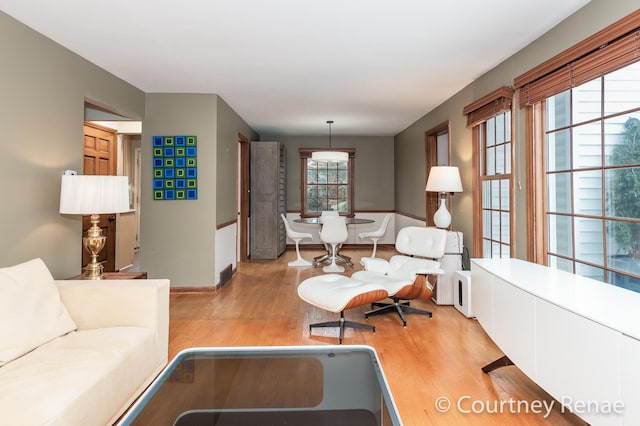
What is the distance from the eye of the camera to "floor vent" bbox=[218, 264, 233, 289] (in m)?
4.61

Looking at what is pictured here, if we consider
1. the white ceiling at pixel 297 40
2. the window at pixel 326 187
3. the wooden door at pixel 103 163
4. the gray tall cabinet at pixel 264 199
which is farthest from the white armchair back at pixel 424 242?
the window at pixel 326 187

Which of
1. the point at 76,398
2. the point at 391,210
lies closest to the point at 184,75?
the point at 76,398

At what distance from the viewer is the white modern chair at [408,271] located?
3.12 m

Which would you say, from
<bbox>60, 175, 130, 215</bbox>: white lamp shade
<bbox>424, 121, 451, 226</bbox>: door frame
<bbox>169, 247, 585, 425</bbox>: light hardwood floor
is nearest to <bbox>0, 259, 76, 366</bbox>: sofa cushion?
<bbox>60, 175, 130, 215</bbox>: white lamp shade

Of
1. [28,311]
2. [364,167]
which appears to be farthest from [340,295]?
[364,167]

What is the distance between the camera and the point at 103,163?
16.6 ft

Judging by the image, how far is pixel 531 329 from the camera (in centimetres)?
173

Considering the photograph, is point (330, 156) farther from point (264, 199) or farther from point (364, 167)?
point (364, 167)

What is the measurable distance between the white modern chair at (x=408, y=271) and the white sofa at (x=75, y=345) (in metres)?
1.87

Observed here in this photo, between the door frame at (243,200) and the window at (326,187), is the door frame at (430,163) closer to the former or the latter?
the window at (326,187)

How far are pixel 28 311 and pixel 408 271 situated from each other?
284 centimetres

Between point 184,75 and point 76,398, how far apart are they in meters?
3.24

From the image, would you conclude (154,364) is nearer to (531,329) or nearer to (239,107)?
(531,329)

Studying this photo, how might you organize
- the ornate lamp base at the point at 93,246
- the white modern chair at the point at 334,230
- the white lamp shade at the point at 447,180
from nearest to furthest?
the ornate lamp base at the point at 93,246 → the white lamp shade at the point at 447,180 → the white modern chair at the point at 334,230
